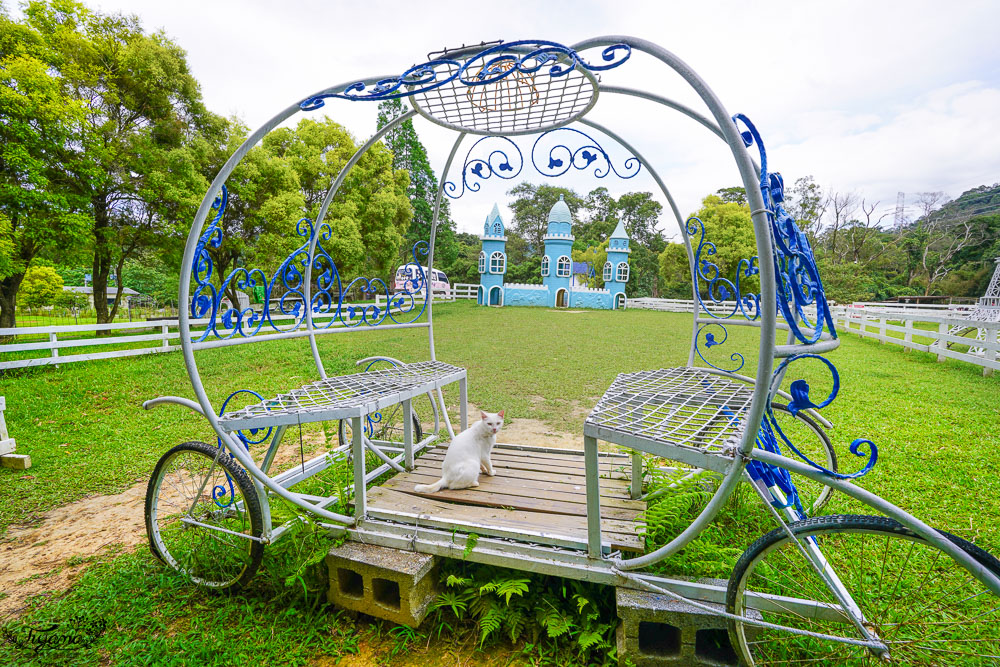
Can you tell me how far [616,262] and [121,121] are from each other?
57.6 ft

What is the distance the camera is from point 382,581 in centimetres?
221

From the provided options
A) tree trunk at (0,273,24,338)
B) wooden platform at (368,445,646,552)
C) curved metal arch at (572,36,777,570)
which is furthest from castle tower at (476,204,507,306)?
tree trunk at (0,273,24,338)

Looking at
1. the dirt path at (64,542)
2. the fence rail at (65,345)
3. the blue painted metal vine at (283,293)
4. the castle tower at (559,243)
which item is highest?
the castle tower at (559,243)

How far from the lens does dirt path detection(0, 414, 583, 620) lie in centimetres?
237

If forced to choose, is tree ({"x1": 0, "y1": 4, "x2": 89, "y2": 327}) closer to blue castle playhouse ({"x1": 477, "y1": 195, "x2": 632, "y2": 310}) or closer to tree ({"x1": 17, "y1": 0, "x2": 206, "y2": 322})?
tree ({"x1": 17, "y1": 0, "x2": 206, "y2": 322})

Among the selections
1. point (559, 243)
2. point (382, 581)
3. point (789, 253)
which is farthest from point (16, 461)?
point (559, 243)

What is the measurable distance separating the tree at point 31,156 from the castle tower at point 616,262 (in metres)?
17.1

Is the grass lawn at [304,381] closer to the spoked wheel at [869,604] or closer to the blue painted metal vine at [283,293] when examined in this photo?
the spoked wheel at [869,604]

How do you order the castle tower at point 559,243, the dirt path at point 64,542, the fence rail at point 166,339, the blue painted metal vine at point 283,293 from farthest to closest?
1. the castle tower at point 559,243
2. the fence rail at point 166,339
3. the dirt path at point 64,542
4. the blue painted metal vine at point 283,293

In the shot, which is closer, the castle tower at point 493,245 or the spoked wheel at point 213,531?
the spoked wheel at point 213,531

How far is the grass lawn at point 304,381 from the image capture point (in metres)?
2.12

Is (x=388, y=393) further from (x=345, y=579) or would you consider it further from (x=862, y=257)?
(x=862, y=257)

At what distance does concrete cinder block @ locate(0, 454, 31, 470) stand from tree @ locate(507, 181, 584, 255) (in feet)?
41.8

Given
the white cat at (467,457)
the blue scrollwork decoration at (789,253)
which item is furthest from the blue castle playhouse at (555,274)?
the blue scrollwork decoration at (789,253)
